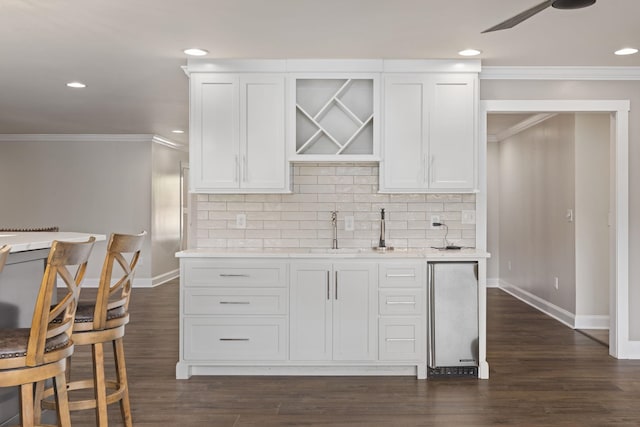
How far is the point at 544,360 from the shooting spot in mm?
4750

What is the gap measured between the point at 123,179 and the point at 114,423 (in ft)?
19.9

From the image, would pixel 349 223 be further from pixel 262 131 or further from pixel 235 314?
pixel 235 314

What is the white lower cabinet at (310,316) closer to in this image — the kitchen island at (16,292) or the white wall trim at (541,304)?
the kitchen island at (16,292)

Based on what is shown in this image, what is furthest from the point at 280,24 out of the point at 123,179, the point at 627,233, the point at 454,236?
the point at 123,179

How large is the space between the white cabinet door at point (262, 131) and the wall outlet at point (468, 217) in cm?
158

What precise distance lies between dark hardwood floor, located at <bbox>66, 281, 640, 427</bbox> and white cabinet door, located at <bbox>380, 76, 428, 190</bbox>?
1.56 m

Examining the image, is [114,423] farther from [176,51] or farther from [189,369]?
[176,51]

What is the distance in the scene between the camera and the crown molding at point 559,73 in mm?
4734

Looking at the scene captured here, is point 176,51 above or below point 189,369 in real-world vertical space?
above

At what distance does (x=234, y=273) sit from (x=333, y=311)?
0.80m

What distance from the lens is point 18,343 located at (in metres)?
2.03

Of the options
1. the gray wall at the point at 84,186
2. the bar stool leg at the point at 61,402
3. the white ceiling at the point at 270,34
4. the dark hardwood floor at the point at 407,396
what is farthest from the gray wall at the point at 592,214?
A: the gray wall at the point at 84,186

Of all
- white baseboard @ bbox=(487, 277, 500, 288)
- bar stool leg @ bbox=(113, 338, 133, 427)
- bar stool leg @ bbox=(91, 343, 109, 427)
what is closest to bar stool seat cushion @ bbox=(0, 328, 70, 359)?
bar stool leg @ bbox=(91, 343, 109, 427)

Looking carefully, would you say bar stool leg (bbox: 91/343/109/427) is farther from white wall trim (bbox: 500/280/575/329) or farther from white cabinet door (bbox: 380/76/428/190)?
white wall trim (bbox: 500/280/575/329)
